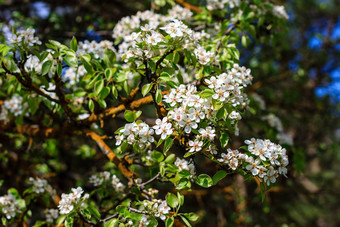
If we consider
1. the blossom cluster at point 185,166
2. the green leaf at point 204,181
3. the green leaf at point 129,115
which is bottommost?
the blossom cluster at point 185,166

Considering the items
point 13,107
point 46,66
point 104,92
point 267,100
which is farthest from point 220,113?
point 267,100

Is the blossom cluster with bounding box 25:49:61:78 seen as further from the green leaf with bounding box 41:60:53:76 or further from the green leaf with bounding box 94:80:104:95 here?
the green leaf with bounding box 94:80:104:95

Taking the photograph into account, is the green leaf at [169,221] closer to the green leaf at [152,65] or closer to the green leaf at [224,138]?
the green leaf at [224,138]

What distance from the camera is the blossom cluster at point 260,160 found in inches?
56.3

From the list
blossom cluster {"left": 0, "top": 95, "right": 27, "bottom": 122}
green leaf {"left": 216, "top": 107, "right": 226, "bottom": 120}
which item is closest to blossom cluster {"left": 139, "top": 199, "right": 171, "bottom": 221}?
green leaf {"left": 216, "top": 107, "right": 226, "bottom": 120}

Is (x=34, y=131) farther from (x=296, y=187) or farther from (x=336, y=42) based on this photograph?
(x=336, y=42)

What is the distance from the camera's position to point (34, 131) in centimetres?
240

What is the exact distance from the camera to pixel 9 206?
205 centimetres

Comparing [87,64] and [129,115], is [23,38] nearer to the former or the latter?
[87,64]

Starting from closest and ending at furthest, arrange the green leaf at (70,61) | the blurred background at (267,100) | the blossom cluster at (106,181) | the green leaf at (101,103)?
the green leaf at (70,61)
the green leaf at (101,103)
the blossom cluster at (106,181)
the blurred background at (267,100)

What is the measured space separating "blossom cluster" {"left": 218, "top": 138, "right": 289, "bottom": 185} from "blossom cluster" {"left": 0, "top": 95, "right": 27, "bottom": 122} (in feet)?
5.39

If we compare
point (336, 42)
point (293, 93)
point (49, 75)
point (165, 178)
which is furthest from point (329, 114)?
point (49, 75)

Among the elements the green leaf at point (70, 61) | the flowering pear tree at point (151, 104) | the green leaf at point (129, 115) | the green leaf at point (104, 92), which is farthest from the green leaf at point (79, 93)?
the green leaf at point (129, 115)

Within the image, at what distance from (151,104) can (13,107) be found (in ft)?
3.92
